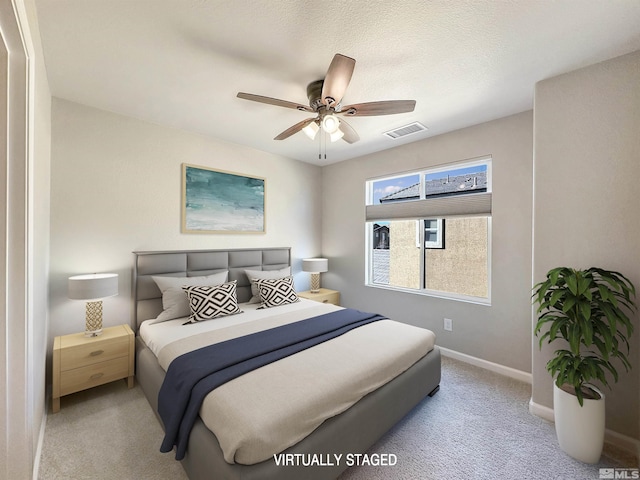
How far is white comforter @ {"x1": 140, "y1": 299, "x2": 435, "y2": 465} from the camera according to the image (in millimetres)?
1234

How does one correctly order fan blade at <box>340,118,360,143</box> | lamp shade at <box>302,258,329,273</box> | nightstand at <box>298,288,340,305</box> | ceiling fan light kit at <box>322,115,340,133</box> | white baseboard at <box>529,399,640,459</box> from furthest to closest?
1. lamp shade at <box>302,258,329,273</box>
2. nightstand at <box>298,288,340,305</box>
3. fan blade at <box>340,118,360,143</box>
4. ceiling fan light kit at <box>322,115,340,133</box>
5. white baseboard at <box>529,399,640,459</box>

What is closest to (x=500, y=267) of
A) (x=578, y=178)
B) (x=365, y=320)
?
(x=578, y=178)

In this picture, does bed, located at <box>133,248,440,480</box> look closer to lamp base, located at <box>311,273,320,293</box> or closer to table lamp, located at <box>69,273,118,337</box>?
table lamp, located at <box>69,273,118,337</box>

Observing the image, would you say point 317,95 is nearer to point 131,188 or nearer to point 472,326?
point 131,188

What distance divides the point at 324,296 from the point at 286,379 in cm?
246

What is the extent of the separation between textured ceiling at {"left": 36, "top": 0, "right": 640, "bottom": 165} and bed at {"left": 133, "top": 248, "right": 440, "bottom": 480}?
1676mm

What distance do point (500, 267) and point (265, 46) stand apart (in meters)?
2.97

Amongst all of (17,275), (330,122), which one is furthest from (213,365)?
(330,122)

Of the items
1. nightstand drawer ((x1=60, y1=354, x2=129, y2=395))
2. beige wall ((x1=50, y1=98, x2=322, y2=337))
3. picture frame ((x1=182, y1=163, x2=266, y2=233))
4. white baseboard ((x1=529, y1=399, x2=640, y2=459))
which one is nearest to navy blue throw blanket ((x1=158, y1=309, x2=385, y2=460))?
nightstand drawer ((x1=60, y1=354, x2=129, y2=395))

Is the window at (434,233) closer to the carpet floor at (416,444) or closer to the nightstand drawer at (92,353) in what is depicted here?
the carpet floor at (416,444)

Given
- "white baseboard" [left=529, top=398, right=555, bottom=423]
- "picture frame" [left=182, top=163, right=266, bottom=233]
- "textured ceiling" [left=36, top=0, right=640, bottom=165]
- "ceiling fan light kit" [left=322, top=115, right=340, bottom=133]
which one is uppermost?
"textured ceiling" [left=36, top=0, right=640, bottom=165]

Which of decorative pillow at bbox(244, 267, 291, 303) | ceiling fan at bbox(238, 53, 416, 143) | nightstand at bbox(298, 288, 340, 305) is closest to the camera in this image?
ceiling fan at bbox(238, 53, 416, 143)

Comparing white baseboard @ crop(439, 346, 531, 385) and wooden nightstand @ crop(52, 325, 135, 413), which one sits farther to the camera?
white baseboard @ crop(439, 346, 531, 385)

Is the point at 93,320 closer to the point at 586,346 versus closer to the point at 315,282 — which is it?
the point at 315,282
